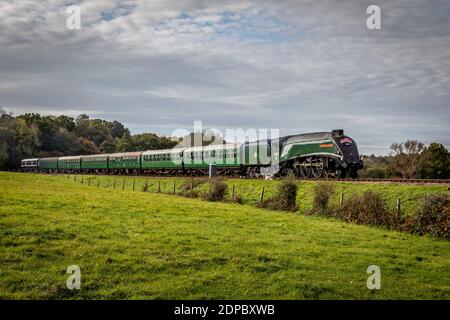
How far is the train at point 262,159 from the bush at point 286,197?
6.84ft

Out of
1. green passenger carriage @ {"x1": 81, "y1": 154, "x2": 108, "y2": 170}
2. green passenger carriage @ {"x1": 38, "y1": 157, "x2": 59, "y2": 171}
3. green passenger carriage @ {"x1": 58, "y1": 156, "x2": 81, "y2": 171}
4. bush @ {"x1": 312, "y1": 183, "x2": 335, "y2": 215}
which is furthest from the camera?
green passenger carriage @ {"x1": 38, "y1": 157, "x2": 59, "y2": 171}

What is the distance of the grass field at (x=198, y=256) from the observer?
30.6 ft

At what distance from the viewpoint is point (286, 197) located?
80.6 ft

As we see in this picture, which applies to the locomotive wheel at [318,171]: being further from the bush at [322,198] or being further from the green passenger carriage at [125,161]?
the green passenger carriage at [125,161]

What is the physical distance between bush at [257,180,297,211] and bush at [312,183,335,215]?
1938 millimetres

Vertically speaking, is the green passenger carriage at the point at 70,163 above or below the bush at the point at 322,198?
above

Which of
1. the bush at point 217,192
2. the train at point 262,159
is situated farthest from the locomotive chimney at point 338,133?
the bush at point 217,192

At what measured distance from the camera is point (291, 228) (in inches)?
688

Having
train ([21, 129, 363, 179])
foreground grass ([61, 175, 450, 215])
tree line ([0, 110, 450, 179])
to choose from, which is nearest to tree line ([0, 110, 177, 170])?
tree line ([0, 110, 450, 179])

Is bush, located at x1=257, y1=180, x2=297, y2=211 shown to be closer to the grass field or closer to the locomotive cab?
the grass field

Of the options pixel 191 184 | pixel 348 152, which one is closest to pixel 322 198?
pixel 348 152

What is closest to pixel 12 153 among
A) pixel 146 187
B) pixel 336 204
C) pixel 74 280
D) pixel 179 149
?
pixel 179 149

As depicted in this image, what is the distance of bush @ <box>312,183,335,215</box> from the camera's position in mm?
22111
